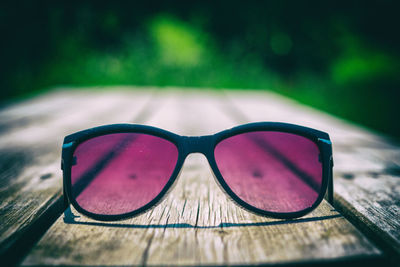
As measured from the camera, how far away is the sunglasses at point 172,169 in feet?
1.83

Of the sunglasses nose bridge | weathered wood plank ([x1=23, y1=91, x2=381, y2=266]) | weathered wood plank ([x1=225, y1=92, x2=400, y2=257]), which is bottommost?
weathered wood plank ([x1=23, y1=91, x2=381, y2=266])

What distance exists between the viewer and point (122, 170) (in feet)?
2.35

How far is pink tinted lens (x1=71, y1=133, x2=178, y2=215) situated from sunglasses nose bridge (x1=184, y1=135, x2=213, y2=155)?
4cm

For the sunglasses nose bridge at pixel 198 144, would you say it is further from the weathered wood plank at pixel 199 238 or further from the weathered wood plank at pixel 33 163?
the weathered wood plank at pixel 33 163

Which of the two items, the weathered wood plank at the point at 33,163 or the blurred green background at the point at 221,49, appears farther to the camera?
the blurred green background at the point at 221,49

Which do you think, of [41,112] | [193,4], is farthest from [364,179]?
[193,4]

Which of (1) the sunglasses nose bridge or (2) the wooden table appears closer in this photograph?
(2) the wooden table

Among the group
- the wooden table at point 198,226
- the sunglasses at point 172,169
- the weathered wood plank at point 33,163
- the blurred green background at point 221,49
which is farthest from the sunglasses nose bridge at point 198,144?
the blurred green background at point 221,49

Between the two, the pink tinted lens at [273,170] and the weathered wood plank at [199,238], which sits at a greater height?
the pink tinted lens at [273,170]

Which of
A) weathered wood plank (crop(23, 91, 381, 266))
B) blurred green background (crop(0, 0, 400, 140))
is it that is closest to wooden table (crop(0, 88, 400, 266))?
weathered wood plank (crop(23, 91, 381, 266))

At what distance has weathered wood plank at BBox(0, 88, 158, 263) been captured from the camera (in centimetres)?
47

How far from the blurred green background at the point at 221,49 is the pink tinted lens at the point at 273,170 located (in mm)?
2943

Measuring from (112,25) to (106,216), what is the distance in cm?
437

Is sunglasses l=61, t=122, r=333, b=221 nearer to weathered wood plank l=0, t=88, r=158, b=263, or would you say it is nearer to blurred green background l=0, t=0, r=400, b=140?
weathered wood plank l=0, t=88, r=158, b=263
